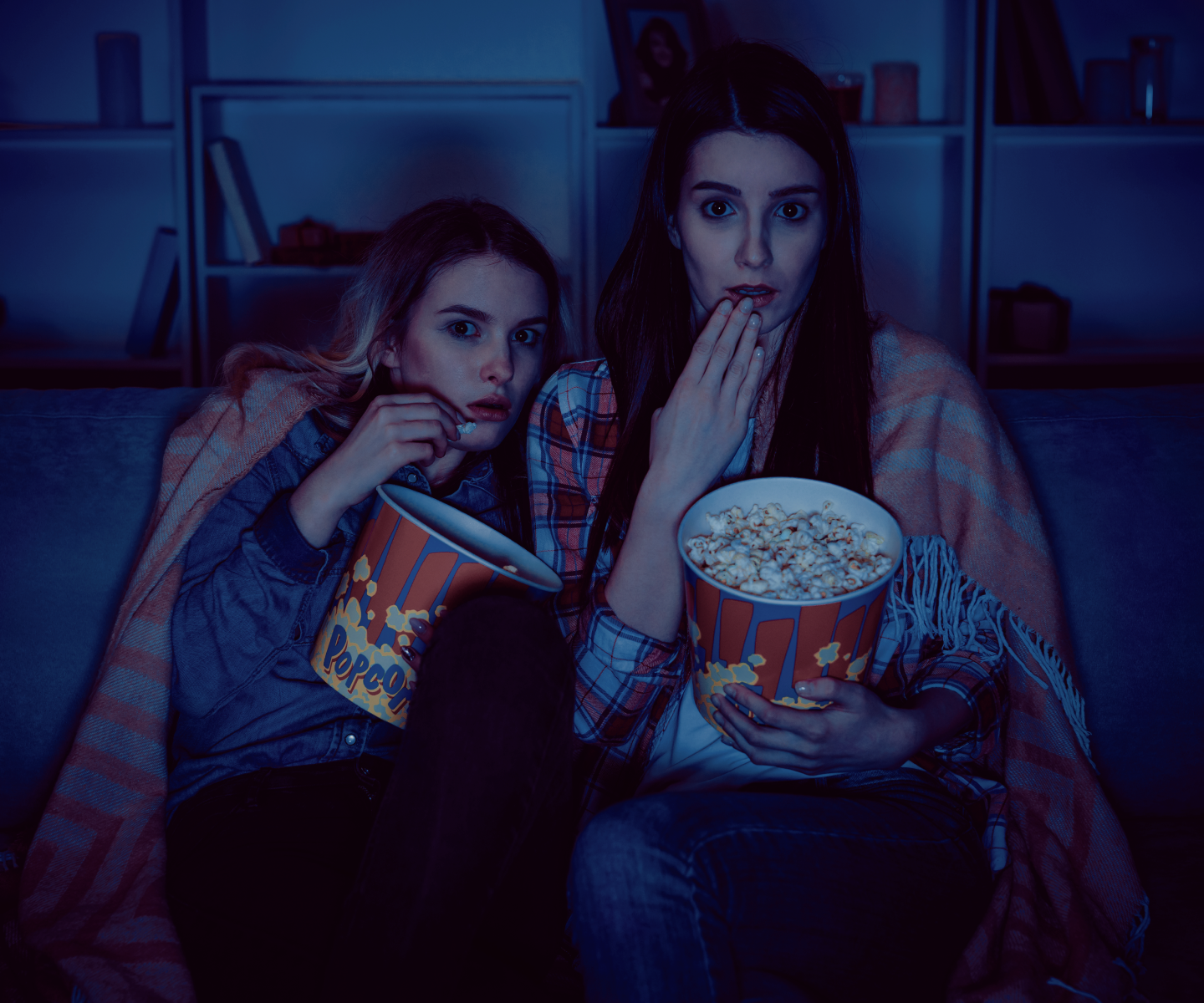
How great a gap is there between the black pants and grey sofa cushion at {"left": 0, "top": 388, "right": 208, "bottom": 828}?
0.36m

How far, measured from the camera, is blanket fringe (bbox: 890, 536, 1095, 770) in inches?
44.2

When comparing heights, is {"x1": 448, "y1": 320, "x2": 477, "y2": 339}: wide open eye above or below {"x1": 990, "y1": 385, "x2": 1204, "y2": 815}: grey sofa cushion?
above

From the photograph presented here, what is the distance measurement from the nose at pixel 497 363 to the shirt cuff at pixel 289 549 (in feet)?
1.04

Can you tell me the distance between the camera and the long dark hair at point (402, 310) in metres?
1.32

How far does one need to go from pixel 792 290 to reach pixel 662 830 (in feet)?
2.22

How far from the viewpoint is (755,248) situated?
1.13 m

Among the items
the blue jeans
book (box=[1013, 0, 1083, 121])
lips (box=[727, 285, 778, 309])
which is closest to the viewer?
the blue jeans

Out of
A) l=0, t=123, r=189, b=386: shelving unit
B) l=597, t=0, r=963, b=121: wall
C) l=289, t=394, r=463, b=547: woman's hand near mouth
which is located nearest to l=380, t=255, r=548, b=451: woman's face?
l=289, t=394, r=463, b=547: woman's hand near mouth

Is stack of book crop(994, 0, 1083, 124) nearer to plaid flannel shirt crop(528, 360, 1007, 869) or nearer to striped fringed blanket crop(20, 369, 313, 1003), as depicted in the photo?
plaid flannel shirt crop(528, 360, 1007, 869)

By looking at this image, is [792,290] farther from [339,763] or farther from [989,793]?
[339,763]

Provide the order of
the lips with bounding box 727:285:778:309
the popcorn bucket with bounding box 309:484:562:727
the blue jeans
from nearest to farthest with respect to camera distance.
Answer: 1. the blue jeans
2. the popcorn bucket with bounding box 309:484:562:727
3. the lips with bounding box 727:285:778:309

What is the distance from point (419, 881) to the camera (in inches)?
32.8

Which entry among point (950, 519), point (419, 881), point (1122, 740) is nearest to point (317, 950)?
point (419, 881)

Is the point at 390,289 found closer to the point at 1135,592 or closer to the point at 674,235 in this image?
the point at 674,235
